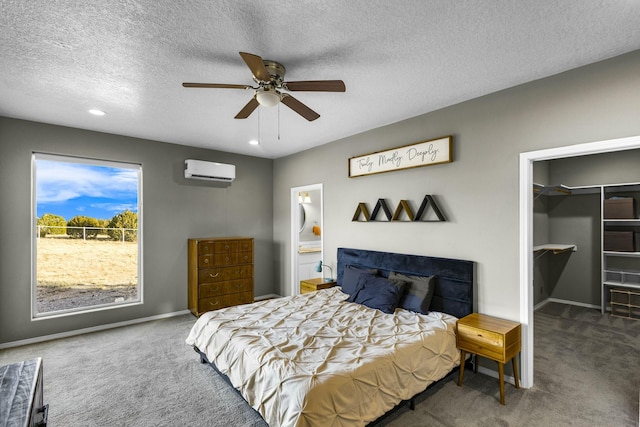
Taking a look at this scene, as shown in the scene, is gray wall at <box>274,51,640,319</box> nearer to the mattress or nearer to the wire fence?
the mattress

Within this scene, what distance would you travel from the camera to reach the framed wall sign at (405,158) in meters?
3.24

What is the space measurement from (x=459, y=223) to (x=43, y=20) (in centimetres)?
362

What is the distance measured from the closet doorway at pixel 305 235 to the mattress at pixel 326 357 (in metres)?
2.01

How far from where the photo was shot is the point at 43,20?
1849 millimetres

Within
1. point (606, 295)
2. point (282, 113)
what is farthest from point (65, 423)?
point (606, 295)

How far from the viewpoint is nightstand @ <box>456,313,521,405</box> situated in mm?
2436

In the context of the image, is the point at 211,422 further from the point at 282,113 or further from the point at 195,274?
the point at 282,113

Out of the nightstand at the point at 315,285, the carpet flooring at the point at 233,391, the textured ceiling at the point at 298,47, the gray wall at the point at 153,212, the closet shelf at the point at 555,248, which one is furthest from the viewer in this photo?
the closet shelf at the point at 555,248

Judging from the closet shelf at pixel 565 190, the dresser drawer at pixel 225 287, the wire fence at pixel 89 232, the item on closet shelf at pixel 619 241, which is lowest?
the dresser drawer at pixel 225 287

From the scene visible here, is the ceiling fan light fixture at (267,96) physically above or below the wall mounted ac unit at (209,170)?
above

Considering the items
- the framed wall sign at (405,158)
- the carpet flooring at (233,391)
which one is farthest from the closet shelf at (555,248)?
the framed wall sign at (405,158)

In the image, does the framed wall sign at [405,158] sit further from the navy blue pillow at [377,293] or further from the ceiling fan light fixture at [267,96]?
the ceiling fan light fixture at [267,96]

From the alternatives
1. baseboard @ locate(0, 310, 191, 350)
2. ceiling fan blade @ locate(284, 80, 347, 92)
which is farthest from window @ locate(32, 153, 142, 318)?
ceiling fan blade @ locate(284, 80, 347, 92)

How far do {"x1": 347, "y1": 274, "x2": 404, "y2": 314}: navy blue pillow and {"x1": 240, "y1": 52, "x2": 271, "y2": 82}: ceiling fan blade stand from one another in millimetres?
2320
